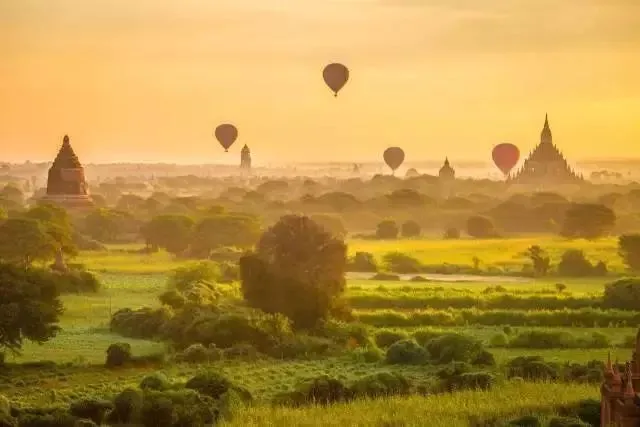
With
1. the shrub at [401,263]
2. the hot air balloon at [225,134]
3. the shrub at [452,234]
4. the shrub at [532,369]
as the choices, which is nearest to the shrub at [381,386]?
the shrub at [532,369]

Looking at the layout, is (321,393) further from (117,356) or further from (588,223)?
(588,223)

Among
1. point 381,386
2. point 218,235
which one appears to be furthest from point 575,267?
point 381,386

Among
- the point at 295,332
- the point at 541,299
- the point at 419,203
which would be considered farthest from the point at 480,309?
the point at 419,203

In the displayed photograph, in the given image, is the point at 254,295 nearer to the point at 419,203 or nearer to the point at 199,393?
the point at 199,393

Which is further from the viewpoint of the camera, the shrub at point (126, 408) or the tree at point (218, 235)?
the tree at point (218, 235)

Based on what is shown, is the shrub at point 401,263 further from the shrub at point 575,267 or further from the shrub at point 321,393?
the shrub at point 321,393
